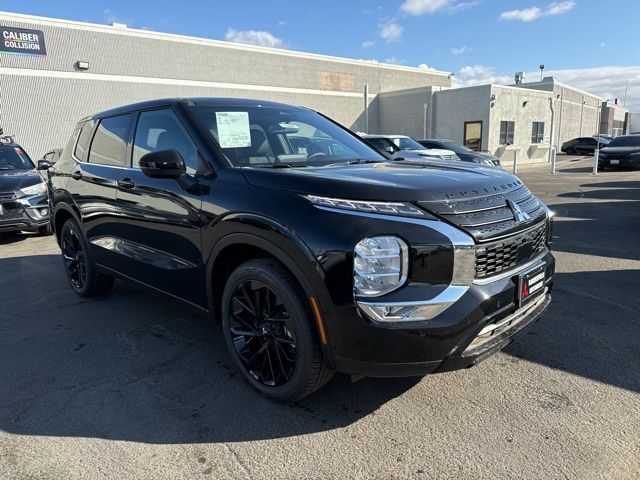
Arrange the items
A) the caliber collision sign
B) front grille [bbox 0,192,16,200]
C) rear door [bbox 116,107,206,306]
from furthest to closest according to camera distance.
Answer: the caliber collision sign < front grille [bbox 0,192,16,200] < rear door [bbox 116,107,206,306]

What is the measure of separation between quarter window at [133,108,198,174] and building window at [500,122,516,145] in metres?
28.1

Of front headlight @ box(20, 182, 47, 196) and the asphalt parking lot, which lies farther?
front headlight @ box(20, 182, 47, 196)

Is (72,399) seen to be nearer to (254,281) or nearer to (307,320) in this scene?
(254,281)

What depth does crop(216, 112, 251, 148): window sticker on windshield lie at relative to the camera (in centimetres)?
326

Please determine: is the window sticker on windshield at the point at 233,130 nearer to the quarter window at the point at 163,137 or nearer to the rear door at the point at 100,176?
the quarter window at the point at 163,137

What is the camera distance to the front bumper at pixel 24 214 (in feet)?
25.9

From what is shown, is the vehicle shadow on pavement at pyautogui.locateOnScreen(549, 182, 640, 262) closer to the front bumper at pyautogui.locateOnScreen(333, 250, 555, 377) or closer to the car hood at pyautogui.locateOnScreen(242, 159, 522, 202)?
the car hood at pyautogui.locateOnScreen(242, 159, 522, 202)

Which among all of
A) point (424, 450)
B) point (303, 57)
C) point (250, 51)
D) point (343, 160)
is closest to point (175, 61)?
point (250, 51)

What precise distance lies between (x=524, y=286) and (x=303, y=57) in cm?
3284

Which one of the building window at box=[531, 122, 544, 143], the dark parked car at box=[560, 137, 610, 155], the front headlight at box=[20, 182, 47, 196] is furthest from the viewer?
the dark parked car at box=[560, 137, 610, 155]

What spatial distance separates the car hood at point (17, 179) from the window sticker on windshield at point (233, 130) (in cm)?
640

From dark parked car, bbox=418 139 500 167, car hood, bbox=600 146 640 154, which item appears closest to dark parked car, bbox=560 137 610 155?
car hood, bbox=600 146 640 154

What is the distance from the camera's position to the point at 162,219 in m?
3.40

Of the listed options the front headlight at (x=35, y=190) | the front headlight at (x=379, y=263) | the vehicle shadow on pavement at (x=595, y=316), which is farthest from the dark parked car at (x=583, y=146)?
the front headlight at (x=379, y=263)
